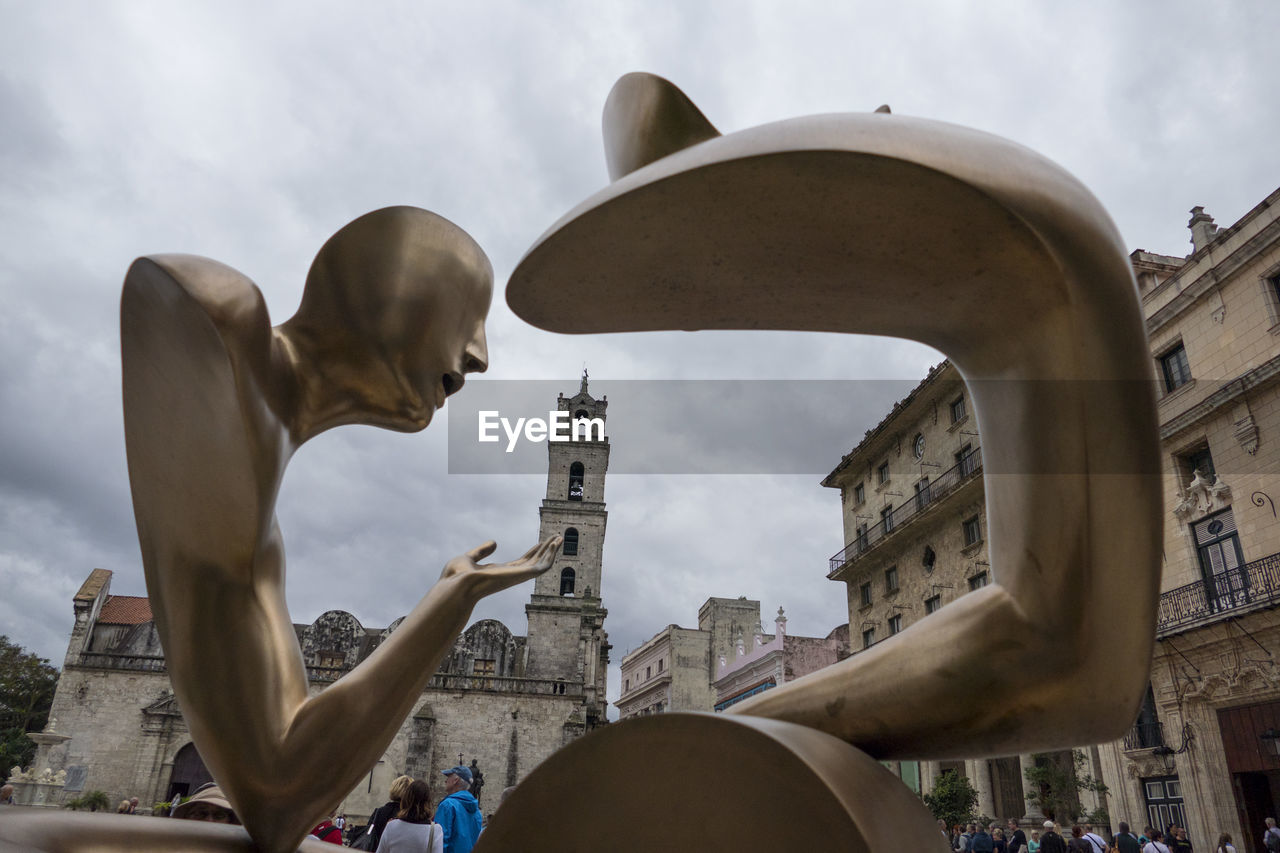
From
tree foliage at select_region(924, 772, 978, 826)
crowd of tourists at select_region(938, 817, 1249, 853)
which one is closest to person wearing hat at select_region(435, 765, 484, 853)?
crowd of tourists at select_region(938, 817, 1249, 853)

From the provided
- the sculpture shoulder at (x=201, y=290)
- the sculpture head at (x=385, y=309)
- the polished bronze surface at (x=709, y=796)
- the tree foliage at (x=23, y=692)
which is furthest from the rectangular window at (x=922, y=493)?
the tree foliage at (x=23, y=692)

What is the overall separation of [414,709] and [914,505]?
1341 cm

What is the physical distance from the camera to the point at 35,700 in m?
29.0

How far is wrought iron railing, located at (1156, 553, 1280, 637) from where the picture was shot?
10.8 meters

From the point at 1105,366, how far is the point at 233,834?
1.00 m

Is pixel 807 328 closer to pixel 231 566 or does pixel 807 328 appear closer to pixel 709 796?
pixel 709 796

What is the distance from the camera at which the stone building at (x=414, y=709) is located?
23062 mm

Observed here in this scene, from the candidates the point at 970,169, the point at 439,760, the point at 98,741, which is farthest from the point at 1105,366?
the point at 98,741

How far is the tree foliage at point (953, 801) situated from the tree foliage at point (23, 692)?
95.7 feet

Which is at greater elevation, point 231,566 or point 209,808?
point 231,566

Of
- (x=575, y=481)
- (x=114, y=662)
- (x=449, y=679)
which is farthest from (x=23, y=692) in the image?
(x=575, y=481)

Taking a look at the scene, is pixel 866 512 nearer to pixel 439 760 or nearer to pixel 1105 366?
pixel 439 760

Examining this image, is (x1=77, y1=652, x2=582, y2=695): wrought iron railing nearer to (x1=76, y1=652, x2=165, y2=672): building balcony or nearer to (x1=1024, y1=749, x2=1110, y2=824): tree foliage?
(x1=76, y1=652, x2=165, y2=672): building balcony

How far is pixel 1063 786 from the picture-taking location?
44.3ft
